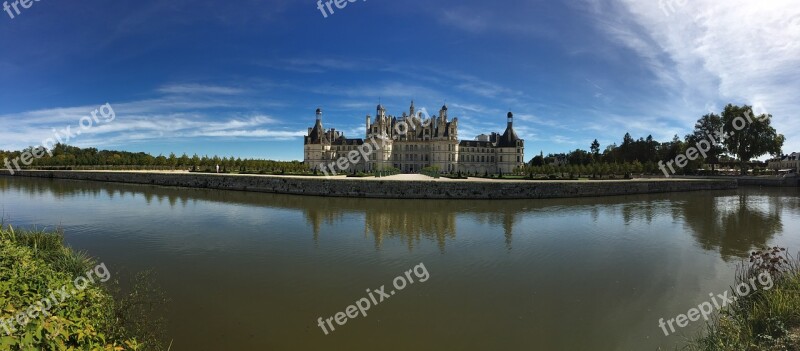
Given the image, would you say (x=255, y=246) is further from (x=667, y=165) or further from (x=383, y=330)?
(x=667, y=165)

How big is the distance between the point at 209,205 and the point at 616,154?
6633 cm

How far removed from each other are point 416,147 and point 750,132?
46.6 m

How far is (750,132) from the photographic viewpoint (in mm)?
50312

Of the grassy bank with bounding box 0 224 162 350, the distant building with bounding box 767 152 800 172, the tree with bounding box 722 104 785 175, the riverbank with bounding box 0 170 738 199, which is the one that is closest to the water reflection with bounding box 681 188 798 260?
the riverbank with bounding box 0 170 738 199

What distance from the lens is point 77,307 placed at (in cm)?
444

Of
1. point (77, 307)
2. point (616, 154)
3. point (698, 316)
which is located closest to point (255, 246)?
point (77, 307)

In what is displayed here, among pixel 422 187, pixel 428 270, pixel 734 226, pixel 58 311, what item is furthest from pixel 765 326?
pixel 422 187

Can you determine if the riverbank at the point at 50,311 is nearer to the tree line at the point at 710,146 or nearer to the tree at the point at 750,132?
the tree line at the point at 710,146

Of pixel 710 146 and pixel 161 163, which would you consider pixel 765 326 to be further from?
pixel 161 163

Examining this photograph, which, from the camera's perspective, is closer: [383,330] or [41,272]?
[41,272]

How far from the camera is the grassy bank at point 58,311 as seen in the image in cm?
324

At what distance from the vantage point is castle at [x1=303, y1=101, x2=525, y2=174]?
62688 mm

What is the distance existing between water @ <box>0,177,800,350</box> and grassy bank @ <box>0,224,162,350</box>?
70 cm

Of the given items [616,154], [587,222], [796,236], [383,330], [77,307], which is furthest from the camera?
[616,154]
